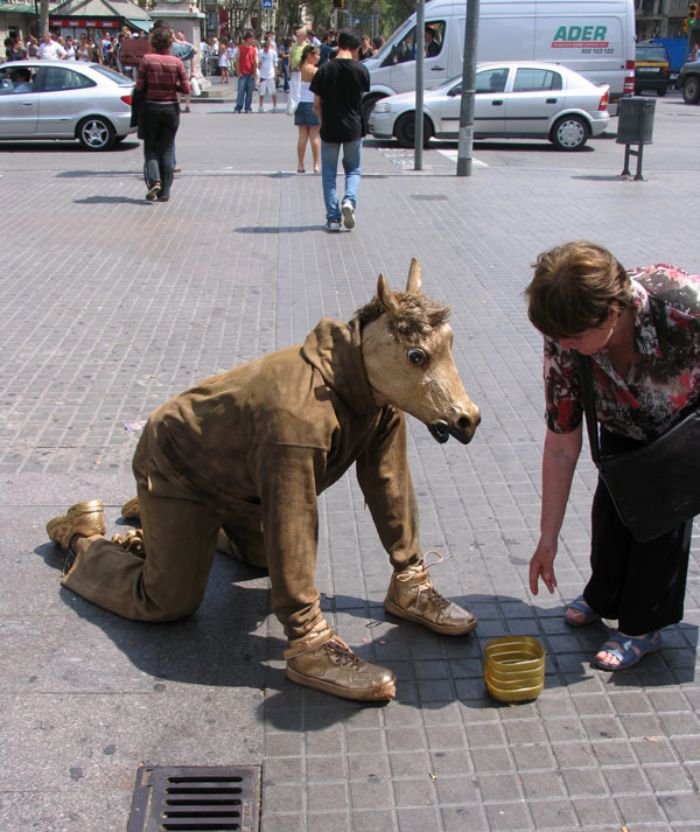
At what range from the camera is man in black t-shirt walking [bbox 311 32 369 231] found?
10.0 meters

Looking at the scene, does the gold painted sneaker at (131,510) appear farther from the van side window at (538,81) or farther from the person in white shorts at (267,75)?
the person in white shorts at (267,75)

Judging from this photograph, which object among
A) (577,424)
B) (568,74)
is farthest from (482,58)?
(577,424)

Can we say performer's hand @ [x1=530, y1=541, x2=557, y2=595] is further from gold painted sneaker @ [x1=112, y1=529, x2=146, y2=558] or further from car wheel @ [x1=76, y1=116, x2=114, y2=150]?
car wheel @ [x1=76, y1=116, x2=114, y2=150]

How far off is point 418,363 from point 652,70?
114 feet

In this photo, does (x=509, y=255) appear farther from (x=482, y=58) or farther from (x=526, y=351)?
(x=482, y=58)

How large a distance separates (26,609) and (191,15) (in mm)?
31011

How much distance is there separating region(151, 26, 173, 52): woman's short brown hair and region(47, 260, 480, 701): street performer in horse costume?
9.06 meters

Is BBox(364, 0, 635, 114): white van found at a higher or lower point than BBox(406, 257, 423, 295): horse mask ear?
higher

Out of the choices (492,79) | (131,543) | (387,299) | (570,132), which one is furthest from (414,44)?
(387,299)

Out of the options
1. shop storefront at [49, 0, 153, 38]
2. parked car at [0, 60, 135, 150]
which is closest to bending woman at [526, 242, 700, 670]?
parked car at [0, 60, 135, 150]

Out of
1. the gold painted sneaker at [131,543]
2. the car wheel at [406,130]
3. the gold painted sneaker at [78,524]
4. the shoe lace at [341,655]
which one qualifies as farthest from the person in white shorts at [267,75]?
the shoe lace at [341,655]

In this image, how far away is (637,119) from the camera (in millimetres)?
13734

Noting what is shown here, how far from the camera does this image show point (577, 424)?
319cm

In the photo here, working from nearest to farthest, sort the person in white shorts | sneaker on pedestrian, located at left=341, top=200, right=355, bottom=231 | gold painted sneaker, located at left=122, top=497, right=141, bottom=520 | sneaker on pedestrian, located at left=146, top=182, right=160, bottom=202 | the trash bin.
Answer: gold painted sneaker, located at left=122, top=497, right=141, bottom=520 < sneaker on pedestrian, located at left=341, top=200, right=355, bottom=231 < sneaker on pedestrian, located at left=146, top=182, right=160, bottom=202 < the trash bin < the person in white shorts
